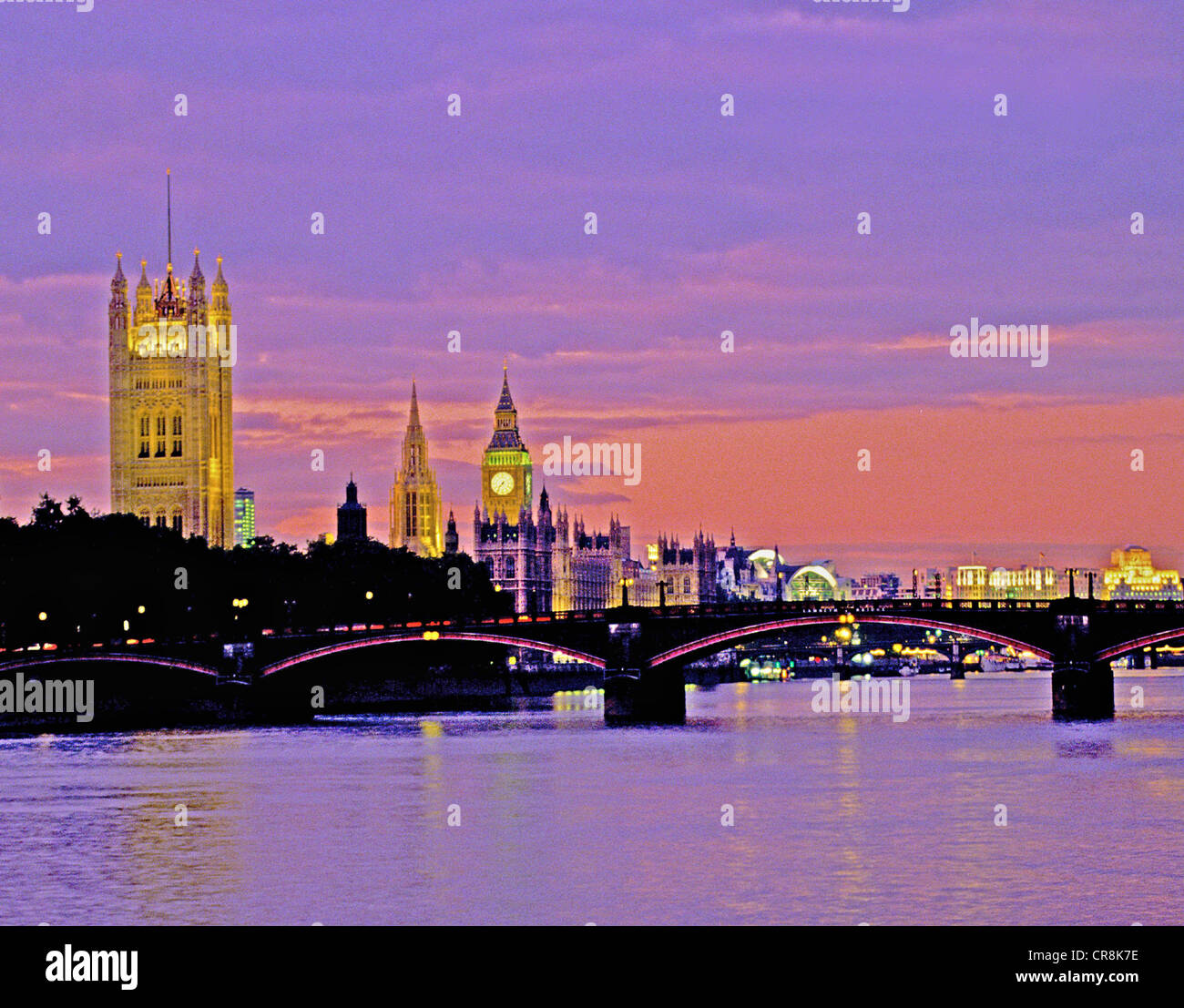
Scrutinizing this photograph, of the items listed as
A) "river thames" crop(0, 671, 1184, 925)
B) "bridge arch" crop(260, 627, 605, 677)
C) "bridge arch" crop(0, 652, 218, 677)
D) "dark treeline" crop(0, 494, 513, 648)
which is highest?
"dark treeline" crop(0, 494, 513, 648)

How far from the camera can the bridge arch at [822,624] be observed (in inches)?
3836

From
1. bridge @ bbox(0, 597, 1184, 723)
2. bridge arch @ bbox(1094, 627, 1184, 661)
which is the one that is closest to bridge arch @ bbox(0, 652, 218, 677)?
bridge @ bbox(0, 597, 1184, 723)

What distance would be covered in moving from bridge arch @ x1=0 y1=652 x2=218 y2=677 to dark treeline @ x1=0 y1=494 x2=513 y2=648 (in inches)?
173

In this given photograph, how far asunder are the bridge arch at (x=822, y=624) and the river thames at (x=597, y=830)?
969 cm

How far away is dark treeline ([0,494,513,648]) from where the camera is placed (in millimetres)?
114438

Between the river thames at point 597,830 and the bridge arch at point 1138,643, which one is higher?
the bridge arch at point 1138,643

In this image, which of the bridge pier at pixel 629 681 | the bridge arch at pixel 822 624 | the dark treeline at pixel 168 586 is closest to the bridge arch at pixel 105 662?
the dark treeline at pixel 168 586

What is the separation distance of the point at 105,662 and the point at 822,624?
3408 centimetres

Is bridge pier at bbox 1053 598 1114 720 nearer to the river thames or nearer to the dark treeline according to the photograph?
the river thames

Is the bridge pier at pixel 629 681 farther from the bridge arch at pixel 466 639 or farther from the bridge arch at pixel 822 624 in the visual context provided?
the bridge arch at pixel 822 624

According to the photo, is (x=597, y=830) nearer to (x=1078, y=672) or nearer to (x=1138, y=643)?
(x=1138, y=643)

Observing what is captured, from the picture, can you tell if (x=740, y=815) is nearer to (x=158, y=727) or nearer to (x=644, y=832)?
(x=644, y=832)
